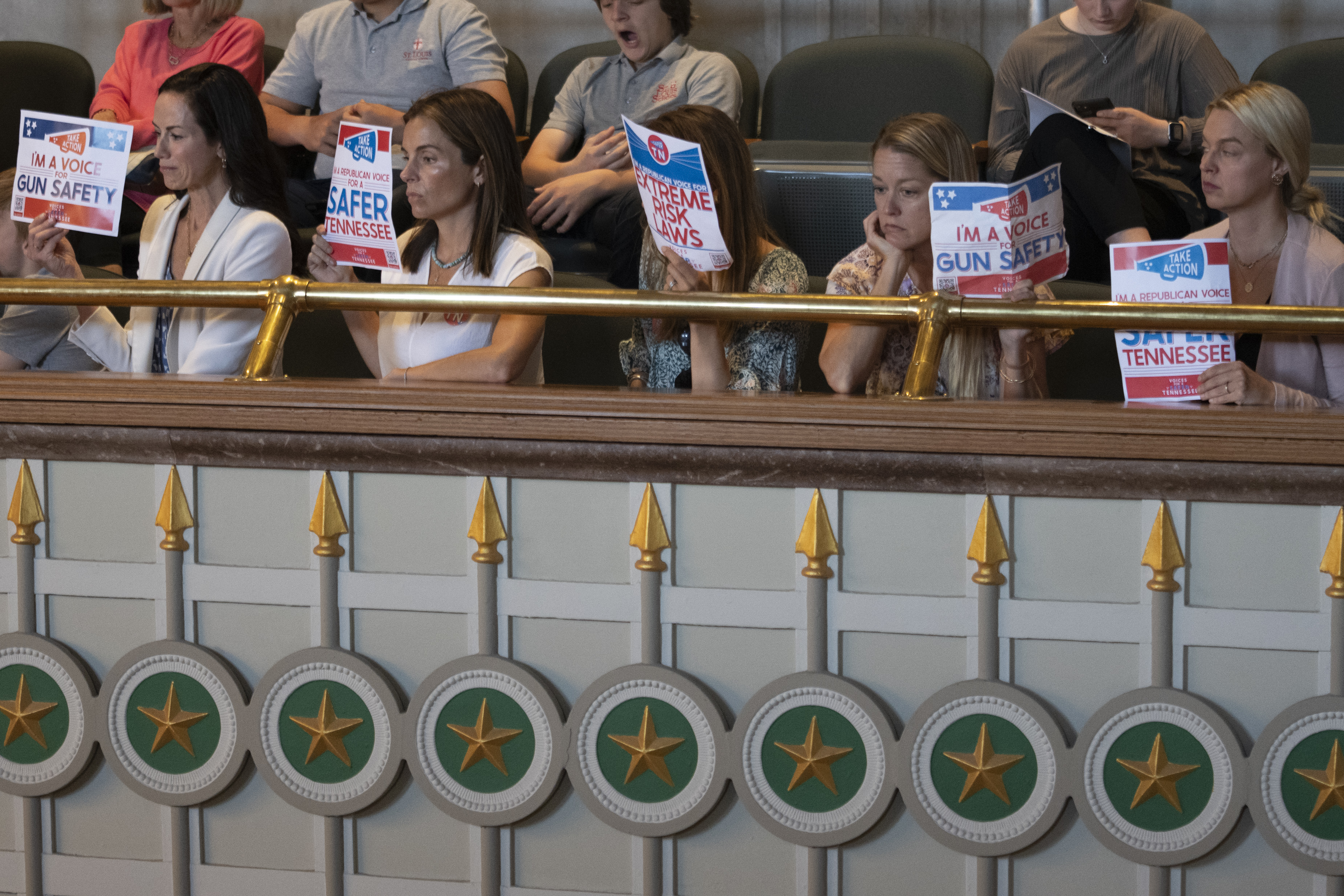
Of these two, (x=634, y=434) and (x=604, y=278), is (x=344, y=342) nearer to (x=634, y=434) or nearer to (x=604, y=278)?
(x=604, y=278)

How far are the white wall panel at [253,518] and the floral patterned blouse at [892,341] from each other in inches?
35.4

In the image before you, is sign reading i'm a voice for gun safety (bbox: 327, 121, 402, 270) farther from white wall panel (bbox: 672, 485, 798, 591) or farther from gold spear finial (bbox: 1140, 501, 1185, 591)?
gold spear finial (bbox: 1140, 501, 1185, 591)

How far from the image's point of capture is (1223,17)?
424cm

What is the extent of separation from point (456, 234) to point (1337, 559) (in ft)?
4.82

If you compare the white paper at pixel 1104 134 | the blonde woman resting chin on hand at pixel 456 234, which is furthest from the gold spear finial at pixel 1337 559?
the white paper at pixel 1104 134

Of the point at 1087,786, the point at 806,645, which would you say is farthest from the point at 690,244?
the point at 1087,786

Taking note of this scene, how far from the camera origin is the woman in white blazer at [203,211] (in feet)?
6.82

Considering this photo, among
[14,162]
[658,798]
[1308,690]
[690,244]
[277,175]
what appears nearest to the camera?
[1308,690]

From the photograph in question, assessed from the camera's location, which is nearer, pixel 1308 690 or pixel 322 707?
pixel 1308 690

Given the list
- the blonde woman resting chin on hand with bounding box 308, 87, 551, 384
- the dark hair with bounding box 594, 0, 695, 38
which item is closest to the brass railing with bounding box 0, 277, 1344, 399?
Answer: the blonde woman resting chin on hand with bounding box 308, 87, 551, 384

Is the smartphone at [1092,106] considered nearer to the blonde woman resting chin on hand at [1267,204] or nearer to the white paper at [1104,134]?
the white paper at [1104,134]

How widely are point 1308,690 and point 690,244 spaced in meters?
0.87

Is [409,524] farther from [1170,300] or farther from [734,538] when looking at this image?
[1170,300]

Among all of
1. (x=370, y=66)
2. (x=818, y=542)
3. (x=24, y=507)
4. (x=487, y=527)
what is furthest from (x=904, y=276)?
(x=370, y=66)
